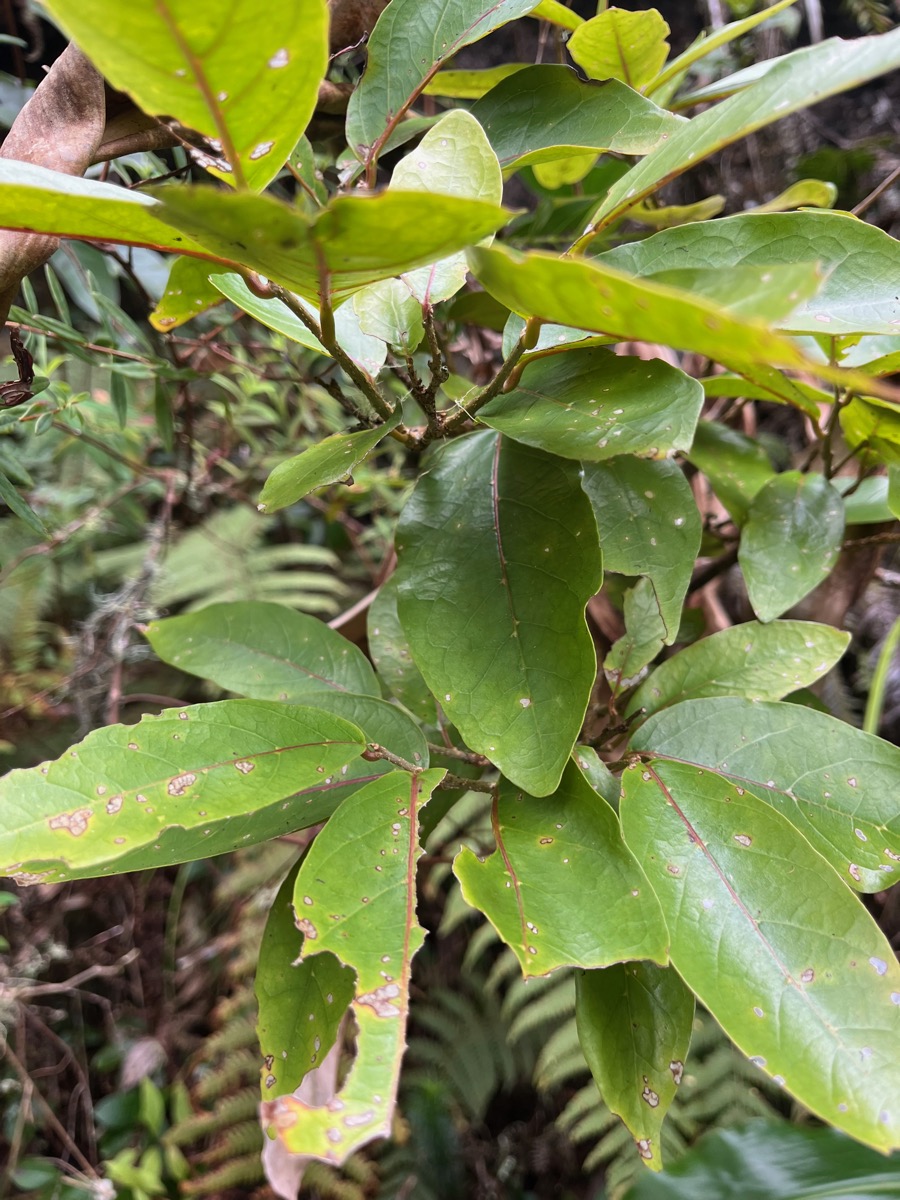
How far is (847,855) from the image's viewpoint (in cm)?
44

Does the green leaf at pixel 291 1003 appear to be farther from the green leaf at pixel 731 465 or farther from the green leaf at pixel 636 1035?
the green leaf at pixel 731 465

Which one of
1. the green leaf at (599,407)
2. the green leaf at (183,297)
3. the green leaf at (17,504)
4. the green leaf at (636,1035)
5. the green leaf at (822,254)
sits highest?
the green leaf at (183,297)

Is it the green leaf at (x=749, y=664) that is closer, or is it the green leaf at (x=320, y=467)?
the green leaf at (x=320, y=467)

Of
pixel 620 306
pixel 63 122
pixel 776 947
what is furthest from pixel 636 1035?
pixel 63 122

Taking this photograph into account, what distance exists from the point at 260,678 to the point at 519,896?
308mm

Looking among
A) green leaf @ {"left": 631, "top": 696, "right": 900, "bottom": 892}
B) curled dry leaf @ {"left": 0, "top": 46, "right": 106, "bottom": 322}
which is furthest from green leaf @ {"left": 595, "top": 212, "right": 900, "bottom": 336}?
curled dry leaf @ {"left": 0, "top": 46, "right": 106, "bottom": 322}

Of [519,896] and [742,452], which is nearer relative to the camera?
[519,896]

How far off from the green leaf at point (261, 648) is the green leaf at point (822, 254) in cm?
39

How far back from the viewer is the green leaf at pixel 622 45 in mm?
529

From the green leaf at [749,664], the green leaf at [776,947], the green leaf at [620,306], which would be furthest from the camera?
the green leaf at [749,664]

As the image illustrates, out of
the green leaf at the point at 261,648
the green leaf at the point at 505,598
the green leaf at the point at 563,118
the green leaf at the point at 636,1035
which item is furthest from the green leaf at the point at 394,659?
the green leaf at the point at 563,118

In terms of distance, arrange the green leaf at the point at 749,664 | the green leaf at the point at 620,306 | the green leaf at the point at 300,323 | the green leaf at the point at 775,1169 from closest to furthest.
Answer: the green leaf at the point at 620,306 < the green leaf at the point at 300,323 < the green leaf at the point at 749,664 < the green leaf at the point at 775,1169

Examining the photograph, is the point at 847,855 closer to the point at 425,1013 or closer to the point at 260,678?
the point at 260,678

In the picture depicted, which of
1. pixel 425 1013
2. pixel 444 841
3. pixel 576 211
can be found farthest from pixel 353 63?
pixel 425 1013
